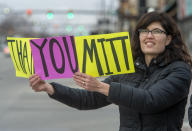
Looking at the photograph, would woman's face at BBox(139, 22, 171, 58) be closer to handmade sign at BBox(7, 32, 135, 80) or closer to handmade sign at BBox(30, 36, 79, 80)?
handmade sign at BBox(7, 32, 135, 80)

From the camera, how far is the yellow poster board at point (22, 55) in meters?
2.47

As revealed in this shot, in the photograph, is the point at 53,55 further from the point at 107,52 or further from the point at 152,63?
the point at 152,63

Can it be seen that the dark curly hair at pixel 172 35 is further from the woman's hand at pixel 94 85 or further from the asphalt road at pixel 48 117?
the asphalt road at pixel 48 117

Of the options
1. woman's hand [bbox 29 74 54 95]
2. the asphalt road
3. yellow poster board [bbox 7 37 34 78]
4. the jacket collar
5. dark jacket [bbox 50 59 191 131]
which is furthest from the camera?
the asphalt road

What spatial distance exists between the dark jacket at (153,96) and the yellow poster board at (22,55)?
0.65 meters

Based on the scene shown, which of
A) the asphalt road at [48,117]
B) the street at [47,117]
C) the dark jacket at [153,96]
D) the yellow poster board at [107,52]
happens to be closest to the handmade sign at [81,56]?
the yellow poster board at [107,52]

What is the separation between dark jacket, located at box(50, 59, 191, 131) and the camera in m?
2.05

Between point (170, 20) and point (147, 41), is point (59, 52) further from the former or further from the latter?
point (170, 20)

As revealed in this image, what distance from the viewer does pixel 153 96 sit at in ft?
6.79

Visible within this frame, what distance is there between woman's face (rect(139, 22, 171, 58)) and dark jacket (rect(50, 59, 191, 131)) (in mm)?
79

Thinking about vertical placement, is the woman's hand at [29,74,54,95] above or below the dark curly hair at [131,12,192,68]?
below

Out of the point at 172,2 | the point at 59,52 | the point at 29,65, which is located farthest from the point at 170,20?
the point at 172,2

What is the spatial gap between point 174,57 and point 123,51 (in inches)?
13.1

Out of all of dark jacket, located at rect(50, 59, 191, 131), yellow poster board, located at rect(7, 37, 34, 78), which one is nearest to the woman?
dark jacket, located at rect(50, 59, 191, 131)
